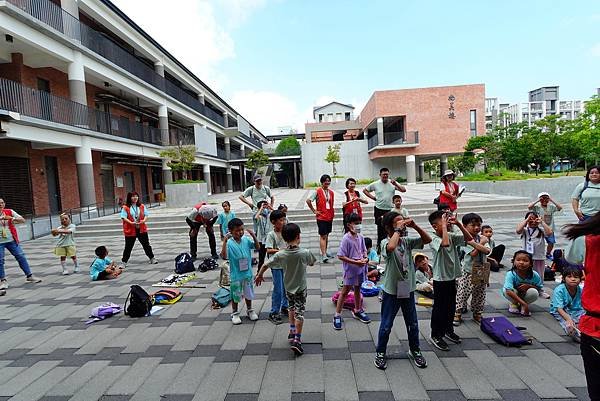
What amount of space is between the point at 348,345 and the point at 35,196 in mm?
17044

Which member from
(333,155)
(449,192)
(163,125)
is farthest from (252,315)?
(333,155)

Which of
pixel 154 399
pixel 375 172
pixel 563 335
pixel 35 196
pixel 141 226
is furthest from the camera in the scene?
pixel 375 172

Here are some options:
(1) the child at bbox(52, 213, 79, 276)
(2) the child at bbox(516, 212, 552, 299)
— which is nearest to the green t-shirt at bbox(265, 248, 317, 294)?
(2) the child at bbox(516, 212, 552, 299)

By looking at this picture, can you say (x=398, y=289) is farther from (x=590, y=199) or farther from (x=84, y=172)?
(x=84, y=172)

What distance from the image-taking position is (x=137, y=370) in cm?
318

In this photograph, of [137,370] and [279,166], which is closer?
[137,370]

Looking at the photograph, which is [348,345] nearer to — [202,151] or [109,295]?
[109,295]

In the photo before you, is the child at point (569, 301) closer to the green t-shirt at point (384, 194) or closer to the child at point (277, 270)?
the child at point (277, 270)

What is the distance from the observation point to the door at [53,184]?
15703mm

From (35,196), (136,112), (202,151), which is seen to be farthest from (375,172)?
(35,196)

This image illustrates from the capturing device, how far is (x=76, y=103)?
1419 cm

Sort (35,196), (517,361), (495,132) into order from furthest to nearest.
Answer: (495,132), (35,196), (517,361)

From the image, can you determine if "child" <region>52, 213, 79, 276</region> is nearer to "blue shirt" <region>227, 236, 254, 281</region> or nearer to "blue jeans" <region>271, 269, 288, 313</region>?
"blue shirt" <region>227, 236, 254, 281</region>

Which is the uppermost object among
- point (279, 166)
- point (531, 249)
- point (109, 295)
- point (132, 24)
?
point (132, 24)
